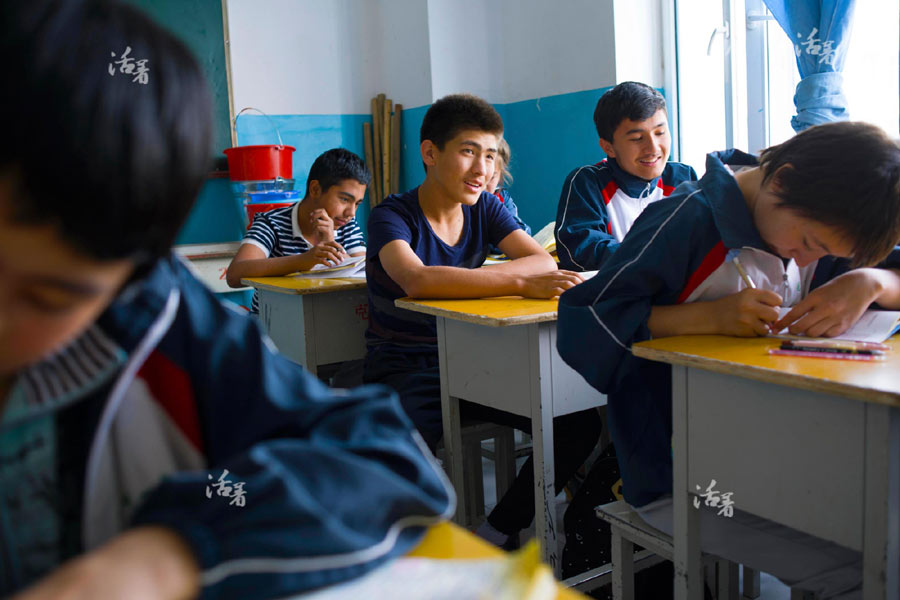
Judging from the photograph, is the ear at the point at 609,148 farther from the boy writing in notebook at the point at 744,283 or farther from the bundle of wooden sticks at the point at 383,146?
the bundle of wooden sticks at the point at 383,146

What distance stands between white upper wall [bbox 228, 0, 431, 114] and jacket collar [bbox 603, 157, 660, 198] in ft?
7.76

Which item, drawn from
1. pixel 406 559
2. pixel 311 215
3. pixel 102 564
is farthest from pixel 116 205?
pixel 311 215

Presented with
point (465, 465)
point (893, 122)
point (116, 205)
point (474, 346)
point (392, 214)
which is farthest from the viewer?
point (893, 122)

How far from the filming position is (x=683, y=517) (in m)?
1.32

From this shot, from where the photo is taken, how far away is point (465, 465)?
2508 millimetres

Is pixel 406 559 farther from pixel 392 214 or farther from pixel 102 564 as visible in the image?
pixel 392 214

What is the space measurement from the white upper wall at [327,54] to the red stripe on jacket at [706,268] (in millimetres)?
3640

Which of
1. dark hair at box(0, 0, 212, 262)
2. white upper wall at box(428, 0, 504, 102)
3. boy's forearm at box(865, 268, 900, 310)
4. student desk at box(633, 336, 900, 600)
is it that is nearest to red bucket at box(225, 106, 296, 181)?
white upper wall at box(428, 0, 504, 102)

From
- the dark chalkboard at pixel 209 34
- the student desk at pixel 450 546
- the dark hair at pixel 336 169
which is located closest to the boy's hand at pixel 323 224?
the dark hair at pixel 336 169

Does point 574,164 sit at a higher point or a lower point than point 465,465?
higher

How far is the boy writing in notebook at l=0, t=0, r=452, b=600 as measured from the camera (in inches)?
15.4

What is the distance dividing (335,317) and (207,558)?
213 cm

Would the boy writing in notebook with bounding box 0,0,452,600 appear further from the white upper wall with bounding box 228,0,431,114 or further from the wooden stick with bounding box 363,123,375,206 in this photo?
the wooden stick with bounding box 363,123,375,206

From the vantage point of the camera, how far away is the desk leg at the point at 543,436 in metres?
1.79
